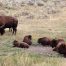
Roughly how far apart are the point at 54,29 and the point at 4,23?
15.4 feet

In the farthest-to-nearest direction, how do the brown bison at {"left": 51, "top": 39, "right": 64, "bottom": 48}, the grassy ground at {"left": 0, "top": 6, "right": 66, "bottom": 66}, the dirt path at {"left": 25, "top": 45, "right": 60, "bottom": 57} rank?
the brown bison at {"left": 51, "top": 39, "right": 64, "bottom": 48}
the dirt path at {"left": 25, "top": 45, "right": 60, "bottom": 57}
the grassy ground at {"left": 0, "top": 6, "right": 66, "bottom": 66}

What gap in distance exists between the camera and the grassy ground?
47.2ft

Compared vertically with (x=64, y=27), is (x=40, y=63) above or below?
above

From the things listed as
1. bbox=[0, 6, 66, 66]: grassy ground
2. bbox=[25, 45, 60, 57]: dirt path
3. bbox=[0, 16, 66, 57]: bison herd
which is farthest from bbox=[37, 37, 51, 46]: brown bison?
bbox=[25, 45, 60, 57]: dirt path

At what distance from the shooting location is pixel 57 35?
24188mm

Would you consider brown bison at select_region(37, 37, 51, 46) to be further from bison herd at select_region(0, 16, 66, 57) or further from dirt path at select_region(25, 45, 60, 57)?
dirt path at select_region(25, 45, 60, 57)

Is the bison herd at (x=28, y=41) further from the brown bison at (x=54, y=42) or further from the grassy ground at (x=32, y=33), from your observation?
the grassy ground at (x=32, y=33)

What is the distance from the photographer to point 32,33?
81.7 ft

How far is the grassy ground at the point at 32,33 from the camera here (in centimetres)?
1439

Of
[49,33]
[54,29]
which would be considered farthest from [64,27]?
[49,33]

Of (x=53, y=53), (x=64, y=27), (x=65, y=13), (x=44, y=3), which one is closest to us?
(x=53, y=53)

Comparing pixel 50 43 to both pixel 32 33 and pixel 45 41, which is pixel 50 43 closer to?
pixel 45 41

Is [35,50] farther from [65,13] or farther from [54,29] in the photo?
[65,13]

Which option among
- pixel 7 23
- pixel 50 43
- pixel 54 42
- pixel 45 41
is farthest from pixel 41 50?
pixel 7 23
